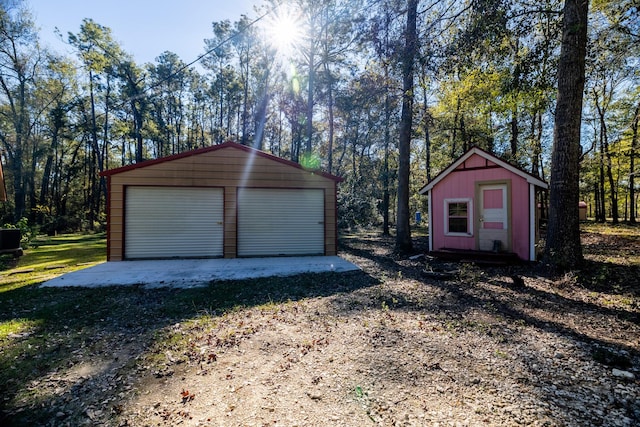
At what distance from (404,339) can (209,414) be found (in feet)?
6.61

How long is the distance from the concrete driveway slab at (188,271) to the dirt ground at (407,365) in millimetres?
2214

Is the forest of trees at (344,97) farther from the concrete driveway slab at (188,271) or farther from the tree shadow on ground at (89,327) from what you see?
the tree shadow on ground at (89,327)

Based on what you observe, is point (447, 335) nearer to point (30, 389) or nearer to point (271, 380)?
point (271, 380)

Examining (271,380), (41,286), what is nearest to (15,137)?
(41,286)

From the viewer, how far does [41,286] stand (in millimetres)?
5336

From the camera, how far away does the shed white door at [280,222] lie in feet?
27.7

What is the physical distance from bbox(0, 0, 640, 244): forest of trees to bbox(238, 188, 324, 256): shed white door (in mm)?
2873

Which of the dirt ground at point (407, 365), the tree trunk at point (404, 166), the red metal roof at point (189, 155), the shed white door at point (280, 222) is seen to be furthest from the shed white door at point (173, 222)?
the tree trunk at point (404, 166)

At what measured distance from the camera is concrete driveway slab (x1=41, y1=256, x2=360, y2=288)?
18.6 ft

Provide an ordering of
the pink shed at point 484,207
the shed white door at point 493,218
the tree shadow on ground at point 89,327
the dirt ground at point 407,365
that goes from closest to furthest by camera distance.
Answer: the dirt ground at point 407,365 → the tree shadow on ground at point 89,327 → the pink shed at point 484,207 → the shed white door at point 493,218

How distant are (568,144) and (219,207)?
816cm

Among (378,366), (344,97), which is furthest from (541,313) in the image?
(344,97)

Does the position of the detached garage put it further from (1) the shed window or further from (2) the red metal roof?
(1) the shed window

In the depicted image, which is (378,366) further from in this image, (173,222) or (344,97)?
(344,97)
